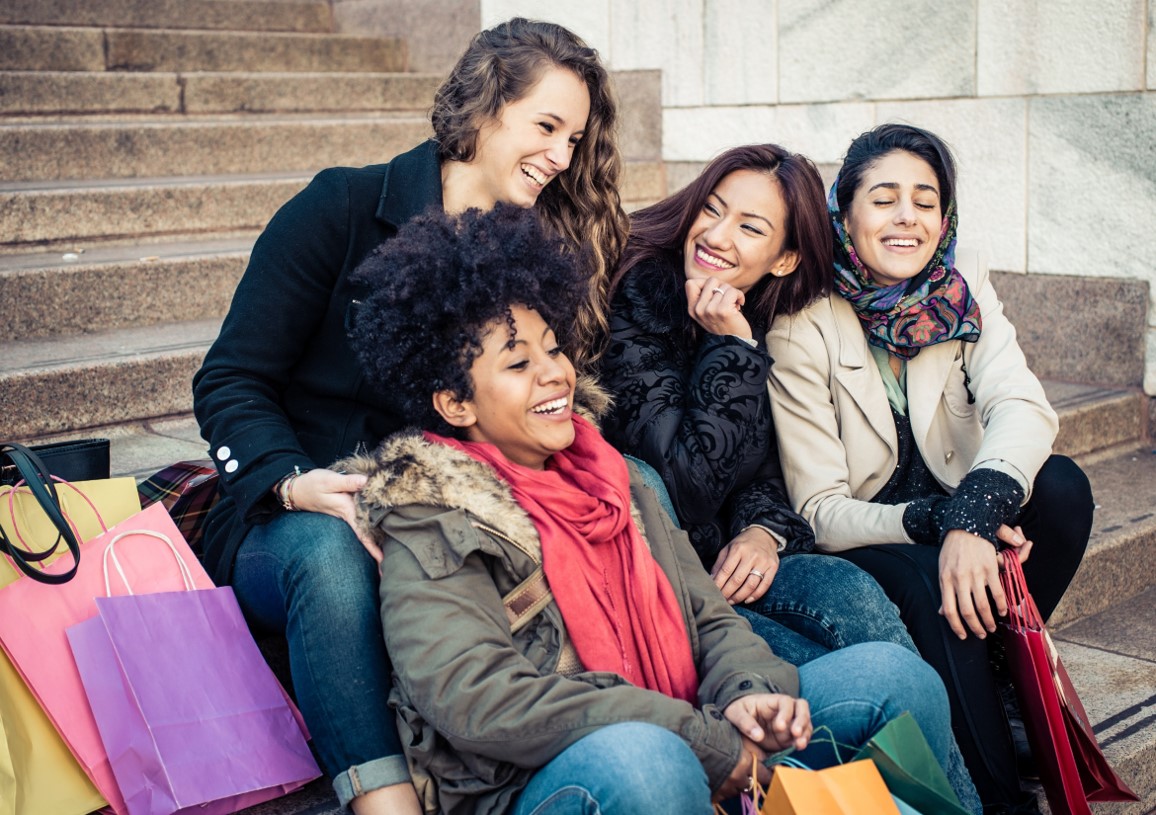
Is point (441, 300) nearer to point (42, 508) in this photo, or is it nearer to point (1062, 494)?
point (42, 508)

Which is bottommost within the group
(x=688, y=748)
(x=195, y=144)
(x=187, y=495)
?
(x=688, y=748)

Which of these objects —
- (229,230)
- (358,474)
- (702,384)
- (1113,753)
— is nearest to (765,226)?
(702,384)

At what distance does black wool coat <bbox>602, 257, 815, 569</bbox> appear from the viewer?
276cm

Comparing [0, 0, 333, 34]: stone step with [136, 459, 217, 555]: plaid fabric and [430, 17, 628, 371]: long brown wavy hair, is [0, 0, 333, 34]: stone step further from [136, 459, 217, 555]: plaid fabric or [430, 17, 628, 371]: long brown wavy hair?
[136, 459, 217, 555]: plaid fabric

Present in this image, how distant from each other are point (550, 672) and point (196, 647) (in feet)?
2.15

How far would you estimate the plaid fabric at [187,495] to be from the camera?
8.46ft

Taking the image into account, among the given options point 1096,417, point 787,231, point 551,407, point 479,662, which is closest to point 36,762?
point 479,662

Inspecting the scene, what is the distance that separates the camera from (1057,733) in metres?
2.46

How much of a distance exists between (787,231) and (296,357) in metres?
1.23

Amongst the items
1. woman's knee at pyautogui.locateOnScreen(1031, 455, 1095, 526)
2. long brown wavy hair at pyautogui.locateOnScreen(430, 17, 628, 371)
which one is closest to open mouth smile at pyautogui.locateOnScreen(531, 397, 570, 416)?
long brown wavy hair at pyautogui.locateOnScreen(430, 17, 628, 371)

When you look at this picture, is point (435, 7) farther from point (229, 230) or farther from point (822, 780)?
point (822, 780)

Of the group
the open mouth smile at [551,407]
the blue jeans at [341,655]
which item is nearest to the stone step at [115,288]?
the blue jeans at [341,655]

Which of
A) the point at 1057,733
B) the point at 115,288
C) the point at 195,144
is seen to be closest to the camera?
the point at 1057,733

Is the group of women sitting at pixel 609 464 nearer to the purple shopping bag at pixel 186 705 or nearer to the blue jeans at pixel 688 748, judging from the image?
the blue jeans at pixel 688 748
